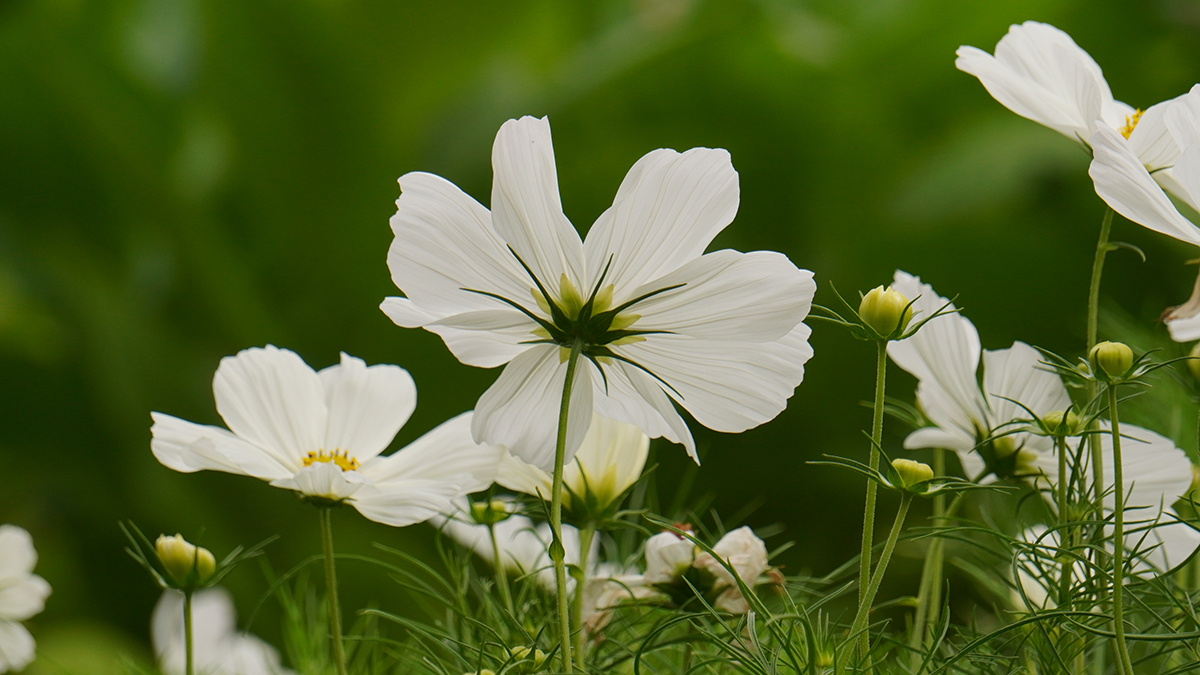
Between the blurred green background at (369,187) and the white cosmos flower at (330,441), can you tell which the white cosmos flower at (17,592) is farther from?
the blurred green background at (369,187)

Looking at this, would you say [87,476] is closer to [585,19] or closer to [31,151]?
[31,151]

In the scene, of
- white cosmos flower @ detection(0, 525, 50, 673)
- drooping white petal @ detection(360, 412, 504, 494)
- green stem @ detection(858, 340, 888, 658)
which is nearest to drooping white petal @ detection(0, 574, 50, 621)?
white cosmos flower @ detection(0, 525, 50, 673)

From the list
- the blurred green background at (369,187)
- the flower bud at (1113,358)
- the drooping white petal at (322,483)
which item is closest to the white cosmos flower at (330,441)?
the drooping white petal at (322,483)

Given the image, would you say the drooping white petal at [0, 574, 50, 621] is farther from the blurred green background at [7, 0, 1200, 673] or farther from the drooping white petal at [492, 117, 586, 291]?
the blurred green background at [7, 0, 1200, 673]

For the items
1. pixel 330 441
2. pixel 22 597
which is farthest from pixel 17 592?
pixel 330 441

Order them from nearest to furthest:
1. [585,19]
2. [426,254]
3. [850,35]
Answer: [426,254] → [850,35] → [585,19]

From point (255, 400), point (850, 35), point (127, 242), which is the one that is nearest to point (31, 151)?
point (127, 242)

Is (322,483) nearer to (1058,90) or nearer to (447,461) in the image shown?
(447,461)
